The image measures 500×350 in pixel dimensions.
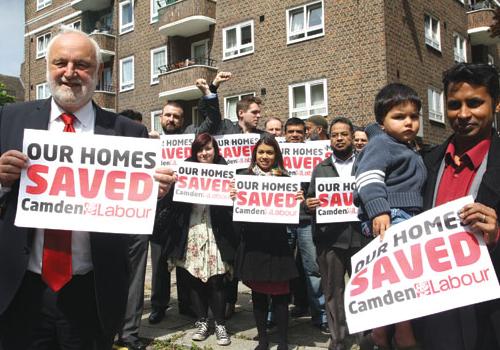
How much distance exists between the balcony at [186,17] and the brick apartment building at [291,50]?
0.05 metres

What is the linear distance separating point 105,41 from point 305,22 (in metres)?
12.7

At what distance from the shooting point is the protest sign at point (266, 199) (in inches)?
210

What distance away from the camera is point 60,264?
2.63 m

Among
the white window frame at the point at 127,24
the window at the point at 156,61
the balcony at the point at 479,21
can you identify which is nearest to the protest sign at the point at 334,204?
the balcony at the point at 479,21

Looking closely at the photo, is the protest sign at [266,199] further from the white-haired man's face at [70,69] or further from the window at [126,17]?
the window at [126,17]

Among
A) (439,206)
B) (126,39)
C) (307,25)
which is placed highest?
(126,39)

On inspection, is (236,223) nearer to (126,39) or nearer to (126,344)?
(126,344)

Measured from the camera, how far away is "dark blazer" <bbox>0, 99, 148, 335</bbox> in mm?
2566

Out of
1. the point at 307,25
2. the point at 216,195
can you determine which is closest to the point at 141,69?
the point at 307,25

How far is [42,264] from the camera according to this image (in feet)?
8.57

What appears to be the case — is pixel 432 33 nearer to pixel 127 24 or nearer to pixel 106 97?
pixel 127 24

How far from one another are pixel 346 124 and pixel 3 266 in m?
3.85

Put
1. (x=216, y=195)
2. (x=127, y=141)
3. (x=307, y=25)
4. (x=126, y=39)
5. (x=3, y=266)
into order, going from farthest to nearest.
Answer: (x=126, y=39) → (x=307, y=25) → (x=216, y=195) → (x=127, y=141) → (x=3, y=266)

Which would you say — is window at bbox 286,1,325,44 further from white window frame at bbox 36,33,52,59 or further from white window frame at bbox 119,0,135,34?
white window frame at bbox 36,33,52,59
